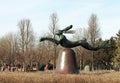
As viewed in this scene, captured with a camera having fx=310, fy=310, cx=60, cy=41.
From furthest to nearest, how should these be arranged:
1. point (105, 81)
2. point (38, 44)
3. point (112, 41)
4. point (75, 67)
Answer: point (112, 41), point (38, 44), point (75, 67), point (105, 81)

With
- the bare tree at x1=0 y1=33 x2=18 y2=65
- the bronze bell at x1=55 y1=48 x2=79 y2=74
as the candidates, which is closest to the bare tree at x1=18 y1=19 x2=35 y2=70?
the bare tree at x1=0 y1=33 x2=18 y2=65

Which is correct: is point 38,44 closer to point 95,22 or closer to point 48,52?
point 48,52

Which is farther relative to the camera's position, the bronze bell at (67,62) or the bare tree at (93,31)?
the bare tree at (93,31)

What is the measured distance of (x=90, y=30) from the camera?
144ft

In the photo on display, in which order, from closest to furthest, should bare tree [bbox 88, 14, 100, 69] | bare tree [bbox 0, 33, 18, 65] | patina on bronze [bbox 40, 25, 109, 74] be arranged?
patina on bronze [bbox 40, 25, 109, 74] → bare tree [bbox 88, 14, 100, 69] → bare tree [bbox 0, 33, 18, 65]

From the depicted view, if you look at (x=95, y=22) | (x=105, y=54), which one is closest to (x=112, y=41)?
(x=105, y=54)

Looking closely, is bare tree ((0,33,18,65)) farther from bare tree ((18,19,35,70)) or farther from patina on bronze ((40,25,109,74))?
patina on bronze ((40,25,109,74))

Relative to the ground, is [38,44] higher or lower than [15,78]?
higher

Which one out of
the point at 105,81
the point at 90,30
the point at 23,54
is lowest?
the point at 105,81

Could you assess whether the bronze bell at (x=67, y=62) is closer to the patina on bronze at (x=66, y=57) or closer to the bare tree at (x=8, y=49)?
the patina on bronze at (x=66, y=57)

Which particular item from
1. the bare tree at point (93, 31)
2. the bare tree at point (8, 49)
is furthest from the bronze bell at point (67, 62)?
the bare tree at point (8, 49)

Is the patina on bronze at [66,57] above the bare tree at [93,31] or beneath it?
beneath

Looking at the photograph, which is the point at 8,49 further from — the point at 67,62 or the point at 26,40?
the point at 67,62

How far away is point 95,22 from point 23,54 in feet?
37.7
